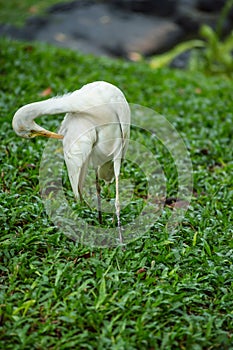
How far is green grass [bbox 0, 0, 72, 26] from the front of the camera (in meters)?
10.0

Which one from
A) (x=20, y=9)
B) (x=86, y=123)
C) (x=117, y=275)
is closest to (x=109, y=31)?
(x=20, y=9)

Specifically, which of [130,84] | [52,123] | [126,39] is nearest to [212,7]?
[126,39]

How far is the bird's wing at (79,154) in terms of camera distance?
2914 millimetres

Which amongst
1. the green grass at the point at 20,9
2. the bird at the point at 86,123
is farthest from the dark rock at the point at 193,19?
the bird at the point at 86,123

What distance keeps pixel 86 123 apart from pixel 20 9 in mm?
8621

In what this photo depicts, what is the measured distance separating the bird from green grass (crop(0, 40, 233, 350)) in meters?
0.52

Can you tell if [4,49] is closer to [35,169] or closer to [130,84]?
[130,84]

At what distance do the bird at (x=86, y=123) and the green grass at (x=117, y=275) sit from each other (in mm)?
520

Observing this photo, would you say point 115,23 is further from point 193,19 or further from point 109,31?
point 193,19

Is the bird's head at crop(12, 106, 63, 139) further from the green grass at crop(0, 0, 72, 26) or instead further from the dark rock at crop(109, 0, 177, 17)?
the dark rock at crop(109, 0, 177, 17)

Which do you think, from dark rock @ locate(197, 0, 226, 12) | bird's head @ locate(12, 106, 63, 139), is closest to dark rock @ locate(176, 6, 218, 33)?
dark rock @ locate(197, 0, 226, 12)

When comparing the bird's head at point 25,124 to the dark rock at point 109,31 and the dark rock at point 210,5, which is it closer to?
the dark rock at point 109,31

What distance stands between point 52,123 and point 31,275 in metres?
2.40

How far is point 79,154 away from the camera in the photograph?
2.94 m
